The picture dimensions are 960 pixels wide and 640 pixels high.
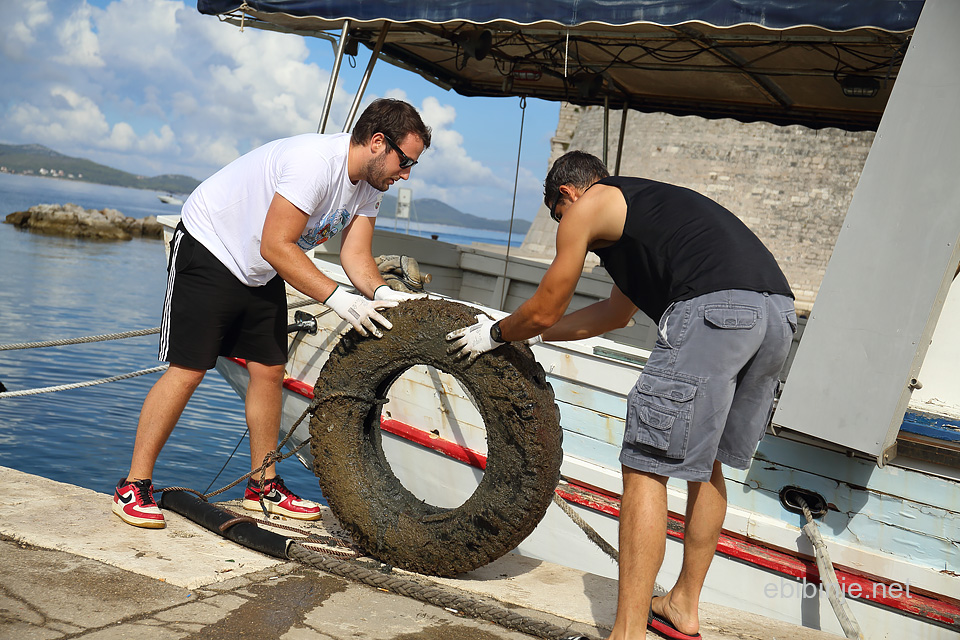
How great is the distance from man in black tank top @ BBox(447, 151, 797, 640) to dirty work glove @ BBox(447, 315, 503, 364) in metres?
0.14

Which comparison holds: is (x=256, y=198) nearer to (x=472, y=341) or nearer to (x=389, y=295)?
(x=389, y=295)

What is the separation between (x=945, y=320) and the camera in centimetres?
361

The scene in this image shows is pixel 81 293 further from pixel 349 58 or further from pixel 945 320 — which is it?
pixel 945 320

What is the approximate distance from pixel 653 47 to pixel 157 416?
4.31m

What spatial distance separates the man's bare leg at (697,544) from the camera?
8.09 ft

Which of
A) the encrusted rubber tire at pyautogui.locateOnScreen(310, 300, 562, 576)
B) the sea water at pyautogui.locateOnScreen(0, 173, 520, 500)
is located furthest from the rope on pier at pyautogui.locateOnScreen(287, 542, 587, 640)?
the sea water at pyautogui.locateOnScreen(0, 173, 520, 500)

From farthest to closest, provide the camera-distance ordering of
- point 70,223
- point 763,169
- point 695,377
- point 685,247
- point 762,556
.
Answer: point 70,223
point 763,169
point 762,556
point 685,247
point 695,377

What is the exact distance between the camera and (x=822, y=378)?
306 centimetres

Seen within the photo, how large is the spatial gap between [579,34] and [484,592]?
314 cm

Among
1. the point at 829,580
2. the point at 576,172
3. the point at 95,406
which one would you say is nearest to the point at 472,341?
the point at 576,172

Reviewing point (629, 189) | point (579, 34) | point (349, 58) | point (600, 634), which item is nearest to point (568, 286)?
point (629, 189)

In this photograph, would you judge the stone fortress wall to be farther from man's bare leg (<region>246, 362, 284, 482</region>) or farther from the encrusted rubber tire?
the encrusted rubber tire

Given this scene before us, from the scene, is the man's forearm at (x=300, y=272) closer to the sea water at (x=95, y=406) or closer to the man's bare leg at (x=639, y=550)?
the man's bare leg at (x=639, y=550)

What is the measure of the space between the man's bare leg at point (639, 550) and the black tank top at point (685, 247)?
52cm
